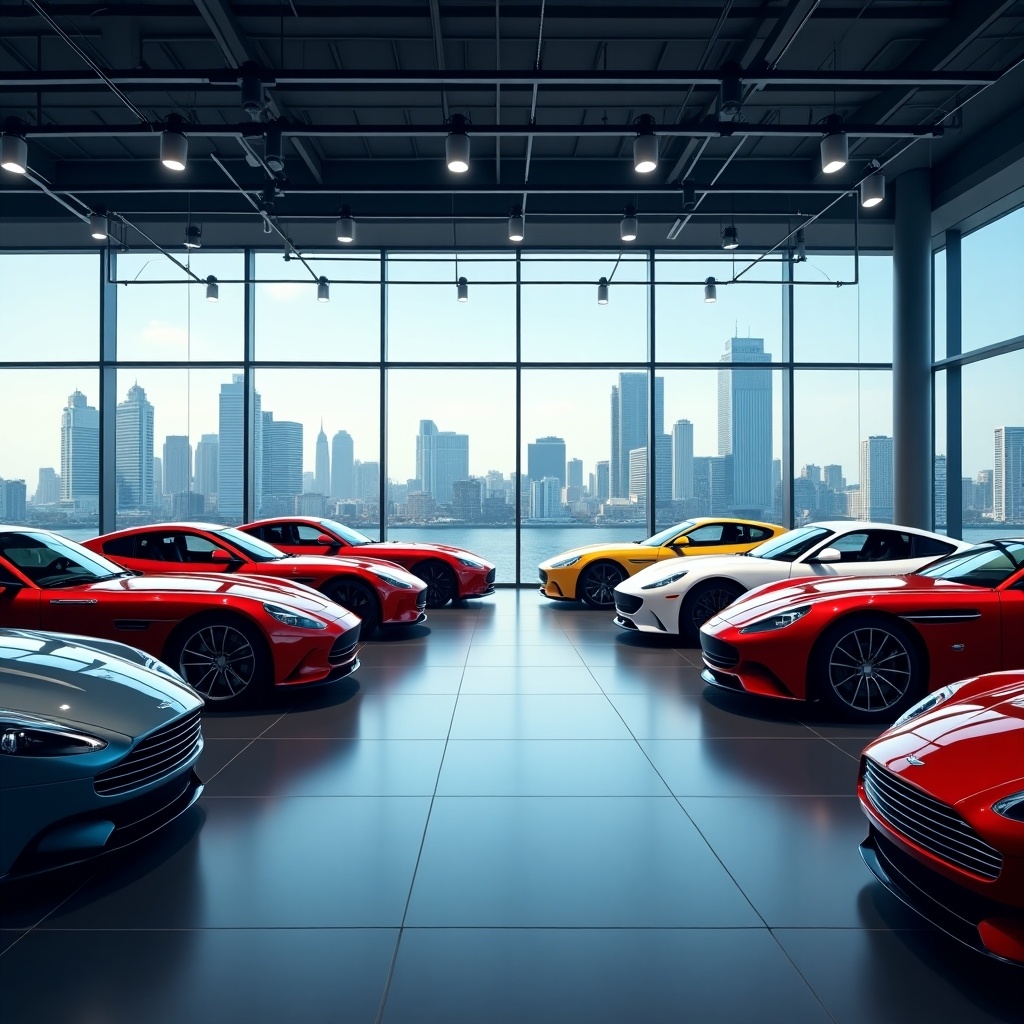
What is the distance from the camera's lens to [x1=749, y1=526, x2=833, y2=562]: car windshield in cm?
732

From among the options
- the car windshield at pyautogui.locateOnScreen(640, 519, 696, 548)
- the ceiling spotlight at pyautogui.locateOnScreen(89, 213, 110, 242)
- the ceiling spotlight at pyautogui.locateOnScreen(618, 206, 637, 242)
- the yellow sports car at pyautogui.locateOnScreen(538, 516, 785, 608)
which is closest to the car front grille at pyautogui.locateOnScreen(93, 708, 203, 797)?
the yellow sports car at pyautogui.locateOnScreen(538, 516, 785, 608)

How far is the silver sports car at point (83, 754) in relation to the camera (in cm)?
249

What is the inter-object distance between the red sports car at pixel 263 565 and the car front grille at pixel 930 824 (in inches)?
225

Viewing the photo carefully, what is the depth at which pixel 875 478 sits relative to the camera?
13.6 meters

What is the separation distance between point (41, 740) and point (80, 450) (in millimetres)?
12985

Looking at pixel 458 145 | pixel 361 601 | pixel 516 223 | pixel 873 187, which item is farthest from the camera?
pixel 516 223

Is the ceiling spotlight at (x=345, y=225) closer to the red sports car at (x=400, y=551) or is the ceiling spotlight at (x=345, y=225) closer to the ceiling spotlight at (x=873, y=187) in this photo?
the red sports car at (x=400, y=551)

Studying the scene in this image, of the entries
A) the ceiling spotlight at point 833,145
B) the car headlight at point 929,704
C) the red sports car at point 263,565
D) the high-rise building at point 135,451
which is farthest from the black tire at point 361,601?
the high-rise building at point 135,451

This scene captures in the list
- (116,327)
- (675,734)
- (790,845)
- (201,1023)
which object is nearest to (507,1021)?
(201,1023)

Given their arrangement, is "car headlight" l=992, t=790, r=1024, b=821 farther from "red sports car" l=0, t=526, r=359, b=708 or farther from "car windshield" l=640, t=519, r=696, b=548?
"car windshield" l=640, t=519, r=696, b=548

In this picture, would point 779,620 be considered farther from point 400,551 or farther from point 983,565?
point 400,551

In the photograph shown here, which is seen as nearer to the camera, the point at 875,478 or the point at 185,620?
the point at 185,620

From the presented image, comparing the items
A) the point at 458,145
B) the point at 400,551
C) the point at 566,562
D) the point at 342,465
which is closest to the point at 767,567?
the point at 566,562

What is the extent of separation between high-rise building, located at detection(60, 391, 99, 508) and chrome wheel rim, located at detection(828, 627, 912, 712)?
13240mm
